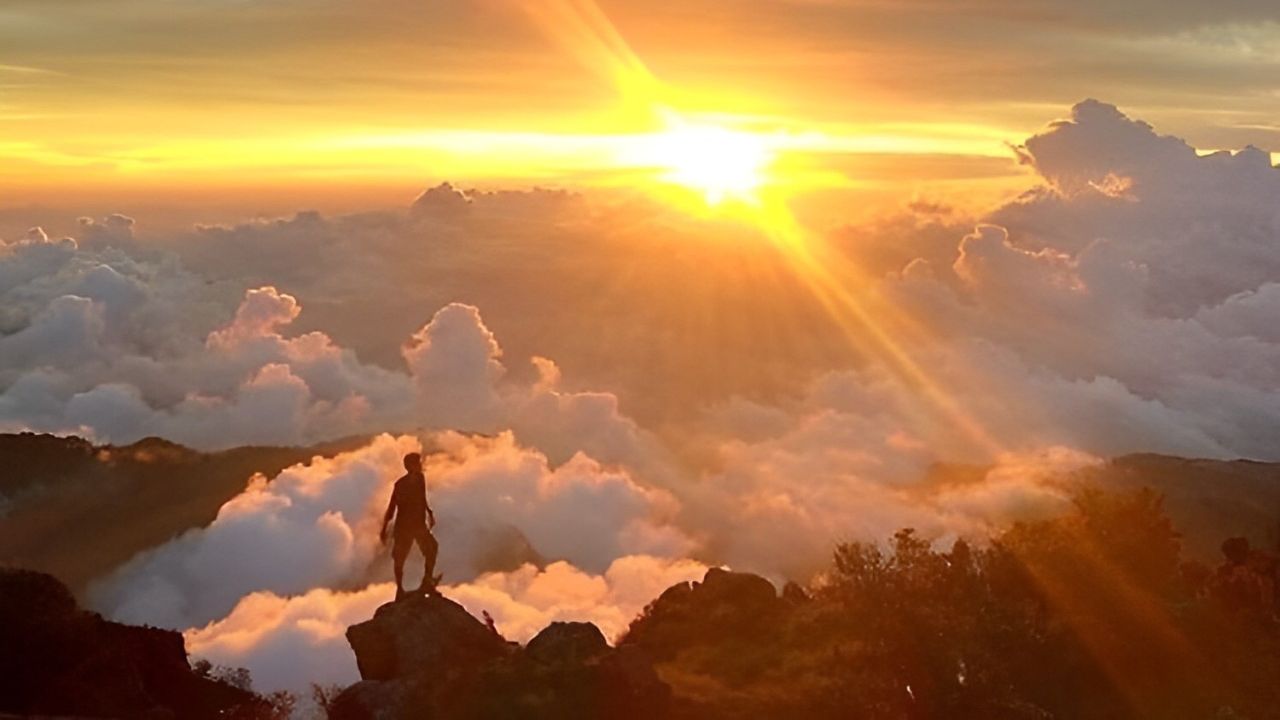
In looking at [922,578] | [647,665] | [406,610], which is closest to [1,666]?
[406,610]

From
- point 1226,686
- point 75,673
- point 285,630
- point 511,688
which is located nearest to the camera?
point 511,688

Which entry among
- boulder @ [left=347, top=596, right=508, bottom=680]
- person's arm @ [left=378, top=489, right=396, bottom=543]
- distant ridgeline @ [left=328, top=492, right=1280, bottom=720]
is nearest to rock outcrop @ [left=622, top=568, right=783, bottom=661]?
distant ridgeline @ [left=328, top=492, right=1280, bottom=720]

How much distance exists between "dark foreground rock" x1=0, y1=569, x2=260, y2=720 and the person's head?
4.78 metres

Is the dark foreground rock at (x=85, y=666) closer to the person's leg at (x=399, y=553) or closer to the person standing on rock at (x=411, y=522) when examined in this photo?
the person's leg at (x=399, y=553)

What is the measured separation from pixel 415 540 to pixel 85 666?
5085 mm

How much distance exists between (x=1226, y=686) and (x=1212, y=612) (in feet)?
6.09

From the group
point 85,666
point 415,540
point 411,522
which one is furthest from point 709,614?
point 85,666

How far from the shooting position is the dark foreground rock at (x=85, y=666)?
16531 millimetres

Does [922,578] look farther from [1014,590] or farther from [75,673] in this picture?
[75,673]

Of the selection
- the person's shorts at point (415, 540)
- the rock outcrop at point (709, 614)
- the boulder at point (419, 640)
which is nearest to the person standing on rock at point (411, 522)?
the person's shorts at point (415, 540)

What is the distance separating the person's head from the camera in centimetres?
1783

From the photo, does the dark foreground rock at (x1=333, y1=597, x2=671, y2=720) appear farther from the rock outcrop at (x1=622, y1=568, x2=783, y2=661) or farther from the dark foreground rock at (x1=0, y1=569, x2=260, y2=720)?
the rock outcrop at (x1=622, y1=568, x2=783, y2=661)

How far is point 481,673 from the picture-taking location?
16.1 m

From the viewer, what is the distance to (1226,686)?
60.1ft
